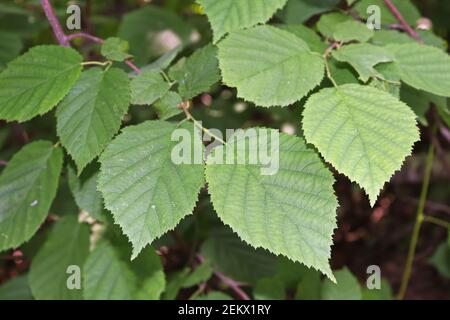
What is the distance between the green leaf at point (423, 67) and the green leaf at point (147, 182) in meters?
0.49

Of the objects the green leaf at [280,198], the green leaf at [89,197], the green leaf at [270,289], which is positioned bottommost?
the green leaf at [270,289]

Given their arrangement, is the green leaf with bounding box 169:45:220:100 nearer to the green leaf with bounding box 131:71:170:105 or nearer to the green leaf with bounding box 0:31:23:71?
the green leaf with bounding box 131:71:170:105

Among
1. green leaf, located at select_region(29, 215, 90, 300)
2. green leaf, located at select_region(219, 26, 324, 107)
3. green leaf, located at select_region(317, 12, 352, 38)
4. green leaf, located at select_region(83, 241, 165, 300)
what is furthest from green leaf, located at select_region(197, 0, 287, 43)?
green leaf, located at select_region(29, 215, 90, 300)

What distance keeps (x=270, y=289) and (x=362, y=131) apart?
759mm

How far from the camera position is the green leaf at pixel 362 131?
949mm

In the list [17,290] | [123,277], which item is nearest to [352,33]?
[123,277]

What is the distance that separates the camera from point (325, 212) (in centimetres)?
99

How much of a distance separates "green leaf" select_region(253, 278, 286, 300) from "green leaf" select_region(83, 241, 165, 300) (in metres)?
0.33

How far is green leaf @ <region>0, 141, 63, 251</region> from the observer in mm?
1276

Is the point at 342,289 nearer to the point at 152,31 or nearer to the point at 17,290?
the point at 17,290

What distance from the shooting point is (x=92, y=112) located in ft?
3.75

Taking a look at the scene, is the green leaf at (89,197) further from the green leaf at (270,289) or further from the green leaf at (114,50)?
the green leaf at (270,289)

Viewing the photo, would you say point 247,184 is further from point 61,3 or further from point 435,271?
point 435,271

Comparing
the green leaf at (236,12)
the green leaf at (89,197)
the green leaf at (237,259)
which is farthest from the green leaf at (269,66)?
the green leaf at (237,259)
